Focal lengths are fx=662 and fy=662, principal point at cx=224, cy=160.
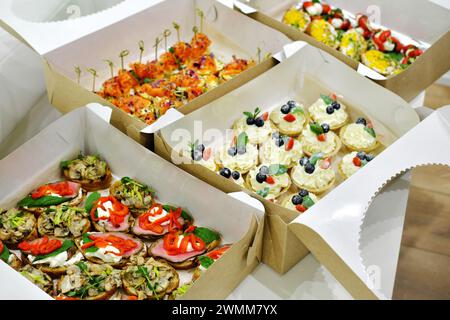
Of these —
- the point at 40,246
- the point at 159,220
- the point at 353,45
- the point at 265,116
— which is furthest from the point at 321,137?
the point at 40,246

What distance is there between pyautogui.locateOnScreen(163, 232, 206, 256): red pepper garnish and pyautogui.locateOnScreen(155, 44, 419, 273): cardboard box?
17cm

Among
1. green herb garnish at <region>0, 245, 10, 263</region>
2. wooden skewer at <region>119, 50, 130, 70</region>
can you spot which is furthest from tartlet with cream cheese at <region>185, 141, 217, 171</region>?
green herb garnish at <region>0, 245, 10, 263</region>

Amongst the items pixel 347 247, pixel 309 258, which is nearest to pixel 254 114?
pixel 309 258

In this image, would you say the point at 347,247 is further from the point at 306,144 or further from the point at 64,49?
the point at 64,49

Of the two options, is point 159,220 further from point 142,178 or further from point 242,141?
point 242,141

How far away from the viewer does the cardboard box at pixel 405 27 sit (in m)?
2.43

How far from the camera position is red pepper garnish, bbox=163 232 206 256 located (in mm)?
1950

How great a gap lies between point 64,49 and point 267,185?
0.90 metres

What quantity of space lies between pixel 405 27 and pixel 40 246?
6.25ft

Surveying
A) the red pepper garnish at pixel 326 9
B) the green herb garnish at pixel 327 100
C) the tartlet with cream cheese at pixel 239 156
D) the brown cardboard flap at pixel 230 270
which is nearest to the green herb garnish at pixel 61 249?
the brown cardboard flap at pixel 230 270

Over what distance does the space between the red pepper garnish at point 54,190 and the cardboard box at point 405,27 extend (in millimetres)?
1047

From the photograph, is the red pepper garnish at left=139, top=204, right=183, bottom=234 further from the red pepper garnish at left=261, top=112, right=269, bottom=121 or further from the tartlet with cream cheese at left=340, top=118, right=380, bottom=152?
the tartlet with cream cheese at left=340, top=118, right=380, bottom=152

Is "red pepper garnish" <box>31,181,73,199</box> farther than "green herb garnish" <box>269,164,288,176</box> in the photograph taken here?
No

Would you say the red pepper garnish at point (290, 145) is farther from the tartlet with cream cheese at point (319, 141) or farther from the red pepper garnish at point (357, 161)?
the red pepper garnish at point (357, 161)
